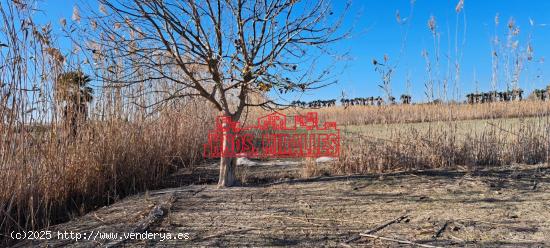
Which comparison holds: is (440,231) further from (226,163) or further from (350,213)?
(226,163)

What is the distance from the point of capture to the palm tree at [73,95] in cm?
279

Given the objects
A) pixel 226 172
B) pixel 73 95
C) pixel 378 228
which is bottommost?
pixel 378 228

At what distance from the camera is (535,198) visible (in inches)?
90.7

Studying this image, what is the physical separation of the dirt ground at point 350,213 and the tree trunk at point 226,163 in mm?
114

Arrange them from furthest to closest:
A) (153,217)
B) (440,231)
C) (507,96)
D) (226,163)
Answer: (507,96), (226,163), (153,217), (440,231)

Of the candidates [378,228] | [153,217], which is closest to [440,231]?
[378,228]

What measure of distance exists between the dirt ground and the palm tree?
97cm

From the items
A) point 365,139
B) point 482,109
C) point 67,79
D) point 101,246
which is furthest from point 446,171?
point 67,79

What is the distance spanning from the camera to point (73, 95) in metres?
3.03

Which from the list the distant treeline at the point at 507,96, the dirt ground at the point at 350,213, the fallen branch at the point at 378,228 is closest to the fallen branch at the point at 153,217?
the dirt ground at the point at 350,213

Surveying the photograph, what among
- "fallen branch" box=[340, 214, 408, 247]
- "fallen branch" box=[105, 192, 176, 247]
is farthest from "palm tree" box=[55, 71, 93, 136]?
"fallen branch" box=[340, 214, 408, 247]

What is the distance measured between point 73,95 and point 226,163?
1576 millimetres

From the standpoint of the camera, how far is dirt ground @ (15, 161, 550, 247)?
173 cm

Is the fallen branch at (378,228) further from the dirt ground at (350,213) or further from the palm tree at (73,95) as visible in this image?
the palm tree at (73,95)
